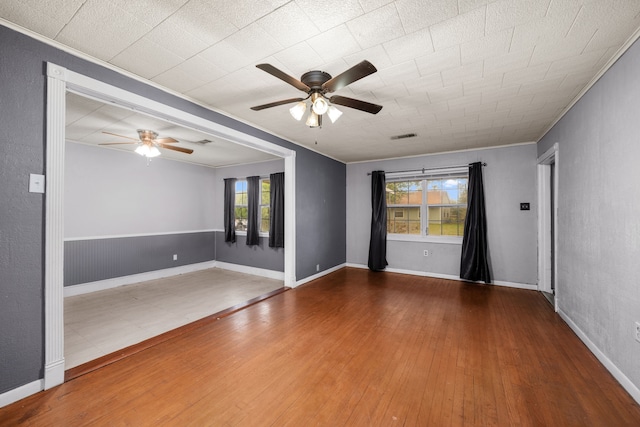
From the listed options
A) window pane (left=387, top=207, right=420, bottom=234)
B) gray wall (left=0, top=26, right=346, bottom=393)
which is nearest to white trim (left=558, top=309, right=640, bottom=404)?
window pane (left=387, top=207, right=420, bottom=234)

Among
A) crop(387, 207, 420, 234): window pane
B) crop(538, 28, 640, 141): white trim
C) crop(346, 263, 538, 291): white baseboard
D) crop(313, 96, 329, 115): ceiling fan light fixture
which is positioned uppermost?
crop(538, 28, 640, 141): white trim

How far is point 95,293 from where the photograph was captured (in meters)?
4.34

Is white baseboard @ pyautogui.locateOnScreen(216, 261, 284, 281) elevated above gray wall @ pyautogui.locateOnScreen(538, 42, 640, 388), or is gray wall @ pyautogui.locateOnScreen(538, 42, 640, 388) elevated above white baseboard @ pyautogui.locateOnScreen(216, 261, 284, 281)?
gray wall @ pyautogui.locateOnScreen(538, 42, 640, 388)

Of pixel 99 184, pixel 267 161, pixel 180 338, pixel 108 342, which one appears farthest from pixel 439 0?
pixel 99 184

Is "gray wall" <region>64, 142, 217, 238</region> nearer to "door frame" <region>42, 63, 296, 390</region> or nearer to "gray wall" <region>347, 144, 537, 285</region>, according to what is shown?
"door frame" <region>42, 63, 296, 390</region>

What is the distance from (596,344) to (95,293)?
6673 millimetres

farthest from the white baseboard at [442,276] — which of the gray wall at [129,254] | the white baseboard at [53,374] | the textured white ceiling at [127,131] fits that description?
the white baseboard at [53,374]

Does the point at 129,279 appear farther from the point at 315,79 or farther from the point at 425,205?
the point at 425,205

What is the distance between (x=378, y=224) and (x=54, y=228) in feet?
16.8

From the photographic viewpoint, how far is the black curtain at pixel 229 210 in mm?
6176

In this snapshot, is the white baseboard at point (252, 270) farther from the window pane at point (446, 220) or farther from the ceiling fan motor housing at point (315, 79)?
the ceiling fan motor housing at point (315, 79)

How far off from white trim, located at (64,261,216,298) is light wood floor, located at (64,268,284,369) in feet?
0.52

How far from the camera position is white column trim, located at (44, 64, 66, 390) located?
1913 mm

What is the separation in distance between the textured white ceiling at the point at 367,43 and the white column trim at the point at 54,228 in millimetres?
416
